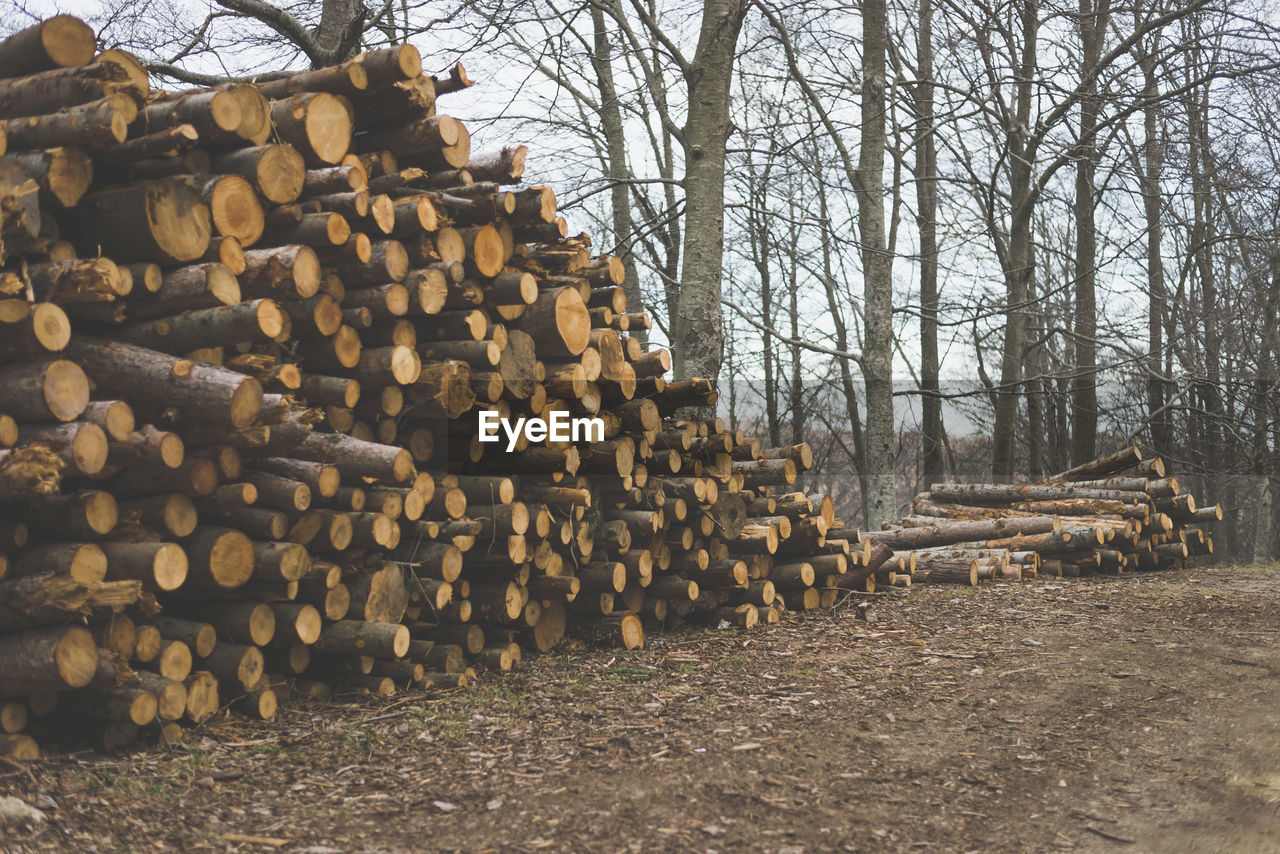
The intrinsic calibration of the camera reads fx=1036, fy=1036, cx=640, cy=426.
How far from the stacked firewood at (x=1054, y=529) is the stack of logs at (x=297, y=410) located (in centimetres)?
380

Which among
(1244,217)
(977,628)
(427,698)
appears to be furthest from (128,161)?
(1244,217)

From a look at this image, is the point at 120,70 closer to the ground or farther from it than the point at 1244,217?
closer to the ground

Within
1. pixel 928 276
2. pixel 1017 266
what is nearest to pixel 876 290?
pixel 1017 266

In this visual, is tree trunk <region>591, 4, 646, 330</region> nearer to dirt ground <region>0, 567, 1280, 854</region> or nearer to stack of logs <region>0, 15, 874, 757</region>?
stack of logs <region>0, 15, 874, 757</region>

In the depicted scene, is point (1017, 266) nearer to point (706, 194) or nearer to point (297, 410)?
point (706, 194)

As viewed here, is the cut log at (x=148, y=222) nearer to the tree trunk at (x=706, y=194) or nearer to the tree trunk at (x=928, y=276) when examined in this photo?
the tree trunk at (x=706, y=194)

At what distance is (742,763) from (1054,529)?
7889 mm

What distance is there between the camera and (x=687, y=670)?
231 inches

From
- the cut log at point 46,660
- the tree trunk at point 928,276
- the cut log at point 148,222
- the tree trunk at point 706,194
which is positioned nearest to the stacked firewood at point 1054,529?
the tree trunk at point 706,194

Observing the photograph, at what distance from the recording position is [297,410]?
483 centimetres

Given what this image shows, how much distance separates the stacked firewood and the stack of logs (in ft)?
12.5

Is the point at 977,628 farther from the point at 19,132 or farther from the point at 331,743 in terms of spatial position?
the point at 19,132

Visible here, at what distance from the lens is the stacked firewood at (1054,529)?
1015 cm

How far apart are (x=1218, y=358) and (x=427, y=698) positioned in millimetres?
17265
